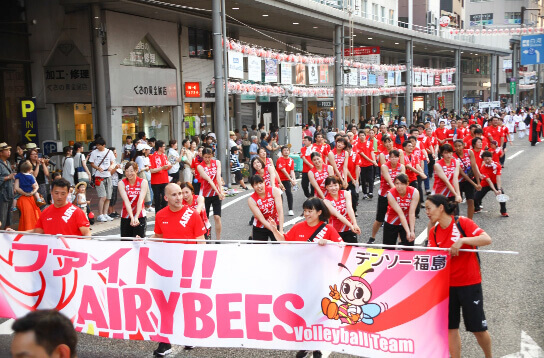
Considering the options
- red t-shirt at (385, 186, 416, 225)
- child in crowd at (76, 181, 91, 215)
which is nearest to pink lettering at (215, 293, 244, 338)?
red t-shirt at (385, 186, 416, 225)

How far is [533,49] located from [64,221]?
4645 centimetres

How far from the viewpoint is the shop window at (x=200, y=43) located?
27.8m

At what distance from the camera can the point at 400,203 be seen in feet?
29.3

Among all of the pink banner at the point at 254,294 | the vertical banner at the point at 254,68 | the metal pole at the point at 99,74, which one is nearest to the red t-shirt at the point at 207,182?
the pink banner at the point at 254,294

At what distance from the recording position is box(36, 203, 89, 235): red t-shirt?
7273 millimetres

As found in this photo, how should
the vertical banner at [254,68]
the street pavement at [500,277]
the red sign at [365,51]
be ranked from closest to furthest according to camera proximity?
the street pavement at [500,277] → the vertical banner at [254,68] → the red sign at [365,51]

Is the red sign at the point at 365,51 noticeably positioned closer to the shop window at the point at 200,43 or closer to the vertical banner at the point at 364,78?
the vertical banner at the point at 364,78

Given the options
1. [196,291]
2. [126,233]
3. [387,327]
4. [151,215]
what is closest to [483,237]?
[387,327]

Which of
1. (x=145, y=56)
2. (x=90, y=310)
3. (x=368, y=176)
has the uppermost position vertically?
(x=145, y=56)

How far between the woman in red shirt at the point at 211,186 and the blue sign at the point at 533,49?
1614 inches

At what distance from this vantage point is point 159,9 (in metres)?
22.9

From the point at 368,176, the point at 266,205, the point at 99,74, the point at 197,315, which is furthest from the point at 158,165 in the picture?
the point at 99,74

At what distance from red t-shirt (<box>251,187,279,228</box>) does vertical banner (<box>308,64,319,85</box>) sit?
19.9 m

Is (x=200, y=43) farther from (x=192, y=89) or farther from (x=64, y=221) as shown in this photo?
(x=64, y=221)
